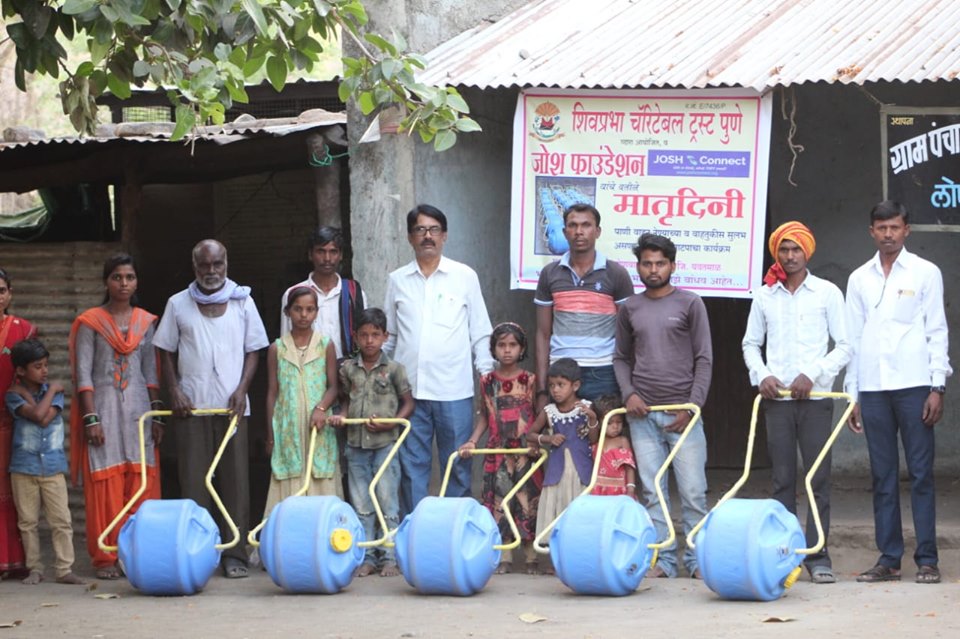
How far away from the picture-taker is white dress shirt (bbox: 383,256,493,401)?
7.89 m

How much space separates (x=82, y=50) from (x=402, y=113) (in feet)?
66.4

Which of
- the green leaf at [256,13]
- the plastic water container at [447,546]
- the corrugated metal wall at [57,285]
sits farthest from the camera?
the corrugated metal wall at [57,285]

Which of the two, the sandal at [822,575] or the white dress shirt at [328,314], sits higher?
the white dress shirt at [328,314]

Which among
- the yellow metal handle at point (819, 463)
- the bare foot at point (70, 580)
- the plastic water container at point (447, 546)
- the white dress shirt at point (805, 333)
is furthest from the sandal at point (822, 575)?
the bare foot at point (70, 580)

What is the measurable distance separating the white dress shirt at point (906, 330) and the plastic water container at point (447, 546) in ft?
6.70

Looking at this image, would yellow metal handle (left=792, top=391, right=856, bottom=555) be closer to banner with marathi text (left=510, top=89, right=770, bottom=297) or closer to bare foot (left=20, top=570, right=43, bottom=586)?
banner with marathi text (left=510, top=89, right=770, bottom=297)

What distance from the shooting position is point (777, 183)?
955 centimetres

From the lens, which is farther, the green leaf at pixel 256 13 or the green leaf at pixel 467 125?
the green leaf at pixel 467 125

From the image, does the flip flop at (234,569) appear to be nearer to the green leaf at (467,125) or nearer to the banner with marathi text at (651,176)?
the banner with marathi text at (651,176)

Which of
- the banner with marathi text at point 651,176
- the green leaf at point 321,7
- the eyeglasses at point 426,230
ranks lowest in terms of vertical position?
the eyeglasses at point 426,230

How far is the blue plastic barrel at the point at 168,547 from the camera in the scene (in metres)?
7.14

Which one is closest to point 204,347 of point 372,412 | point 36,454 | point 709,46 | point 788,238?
point 372,412

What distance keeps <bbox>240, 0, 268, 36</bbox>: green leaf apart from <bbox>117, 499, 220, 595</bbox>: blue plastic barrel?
2.76m

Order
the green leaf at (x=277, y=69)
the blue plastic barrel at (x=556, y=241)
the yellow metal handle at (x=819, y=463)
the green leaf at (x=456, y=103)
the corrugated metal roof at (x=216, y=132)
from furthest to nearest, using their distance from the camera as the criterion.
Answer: the corrugated metal roof at (x=216, y=132), the blue plastic barrel at (x=556, y=241), the yellow metal handle at (x=819, y=463), the green leaf at (x=456, y=103), the green leaf at (x=277, y=69)
